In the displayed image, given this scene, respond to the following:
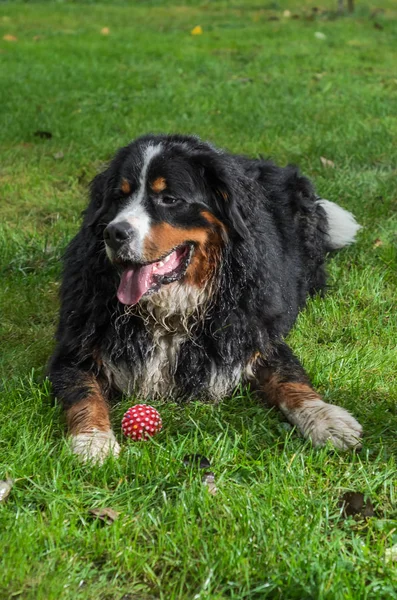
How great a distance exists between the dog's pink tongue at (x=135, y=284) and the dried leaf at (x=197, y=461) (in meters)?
0.81

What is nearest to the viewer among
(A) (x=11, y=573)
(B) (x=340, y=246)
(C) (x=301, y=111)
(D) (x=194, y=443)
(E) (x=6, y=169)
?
(A) (x=11, y=573)

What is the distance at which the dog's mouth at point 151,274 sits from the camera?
371 centimetres

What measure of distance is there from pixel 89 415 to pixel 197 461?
581 millimetres

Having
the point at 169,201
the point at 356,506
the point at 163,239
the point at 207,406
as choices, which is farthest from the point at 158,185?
the point at 356,506

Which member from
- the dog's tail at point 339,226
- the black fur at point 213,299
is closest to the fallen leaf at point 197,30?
the dog's tail at point 339,226

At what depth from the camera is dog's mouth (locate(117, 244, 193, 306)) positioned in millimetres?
3715

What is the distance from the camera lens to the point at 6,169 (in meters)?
7.18

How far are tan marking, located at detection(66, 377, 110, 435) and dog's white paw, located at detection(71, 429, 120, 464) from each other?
0.04 metres

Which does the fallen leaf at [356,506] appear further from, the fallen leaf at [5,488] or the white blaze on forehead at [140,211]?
the white blaze on forehead at [140,211]

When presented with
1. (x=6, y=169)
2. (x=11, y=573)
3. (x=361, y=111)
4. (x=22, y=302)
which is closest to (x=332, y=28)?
(x=361, y=111)

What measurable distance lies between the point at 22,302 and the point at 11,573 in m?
2.76

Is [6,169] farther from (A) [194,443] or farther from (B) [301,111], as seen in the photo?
(A) [194,443]

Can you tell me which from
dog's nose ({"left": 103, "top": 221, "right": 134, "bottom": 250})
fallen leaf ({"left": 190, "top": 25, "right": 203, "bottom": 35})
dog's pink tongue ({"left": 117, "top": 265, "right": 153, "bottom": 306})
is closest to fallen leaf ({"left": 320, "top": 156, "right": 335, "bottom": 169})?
dog's pink tongue ({"left": 117, "top": 265, "right": 153, "bottom": 306})

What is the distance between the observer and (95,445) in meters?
3.30
